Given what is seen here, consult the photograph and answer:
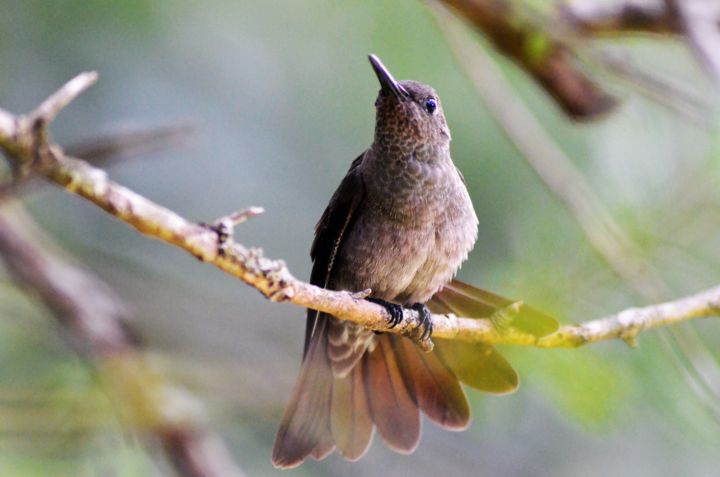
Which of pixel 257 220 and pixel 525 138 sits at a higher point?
pixel 257 220

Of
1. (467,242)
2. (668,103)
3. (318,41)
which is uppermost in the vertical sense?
(318,41)

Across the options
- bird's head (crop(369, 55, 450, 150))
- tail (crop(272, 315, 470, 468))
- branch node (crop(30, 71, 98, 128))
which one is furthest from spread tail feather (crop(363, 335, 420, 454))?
branch node (crop(30, 71, 98, 128))

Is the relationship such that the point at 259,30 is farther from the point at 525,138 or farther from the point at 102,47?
the point at 525,138

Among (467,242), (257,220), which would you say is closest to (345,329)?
(467,242)

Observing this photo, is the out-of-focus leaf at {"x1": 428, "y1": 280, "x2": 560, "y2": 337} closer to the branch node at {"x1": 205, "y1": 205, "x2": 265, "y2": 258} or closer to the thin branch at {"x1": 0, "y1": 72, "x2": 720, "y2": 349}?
the thin branch at {"x1": 0, "y1": 72, "x2": 720, "y2": 349}

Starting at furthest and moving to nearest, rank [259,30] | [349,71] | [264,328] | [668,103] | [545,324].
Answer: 1. [259,30]
2. [349,71]
3. [264,328]
4. [668,103]
5. [545,324]

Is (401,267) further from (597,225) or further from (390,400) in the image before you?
(597,225)

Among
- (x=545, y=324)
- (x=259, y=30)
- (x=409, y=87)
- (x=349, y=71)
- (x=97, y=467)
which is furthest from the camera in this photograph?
(x=259, y=30)

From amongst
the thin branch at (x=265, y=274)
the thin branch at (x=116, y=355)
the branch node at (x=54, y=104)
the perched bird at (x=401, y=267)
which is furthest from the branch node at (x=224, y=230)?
the thin branch at (x=116, y=355)

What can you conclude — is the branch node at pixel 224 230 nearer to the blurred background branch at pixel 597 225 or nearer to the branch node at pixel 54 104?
the branch node at pixel 54 104
